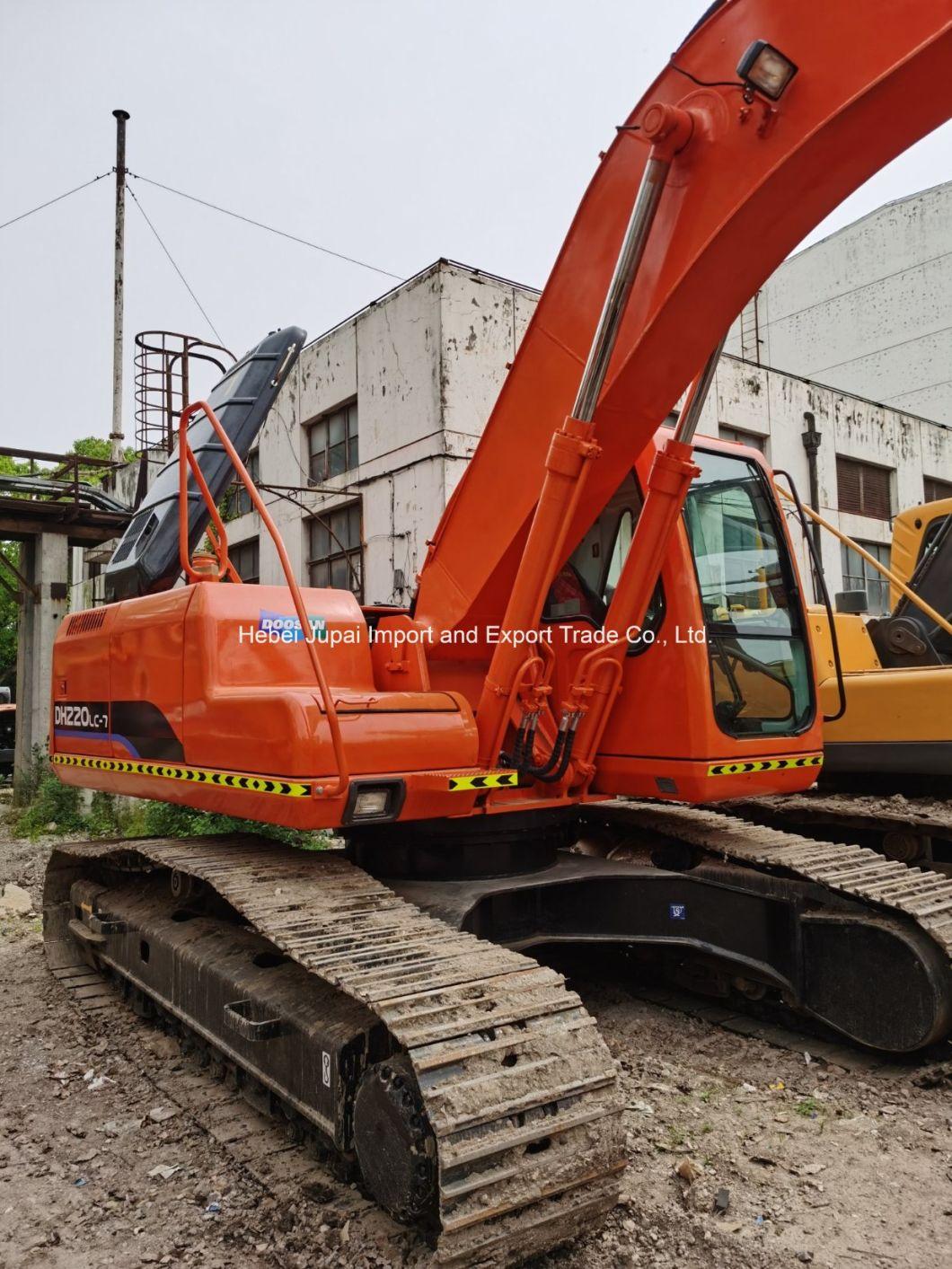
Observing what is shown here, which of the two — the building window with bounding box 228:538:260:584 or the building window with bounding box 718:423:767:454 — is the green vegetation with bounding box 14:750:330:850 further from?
the building window with bounding box 718:423:767:454

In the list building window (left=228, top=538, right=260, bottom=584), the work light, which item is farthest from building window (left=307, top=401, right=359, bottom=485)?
the work light

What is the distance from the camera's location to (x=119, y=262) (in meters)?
21.4

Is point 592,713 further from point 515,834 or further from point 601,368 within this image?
point 601,368

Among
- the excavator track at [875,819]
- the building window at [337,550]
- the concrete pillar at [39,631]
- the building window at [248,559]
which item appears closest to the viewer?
the excavator track at [875,819]

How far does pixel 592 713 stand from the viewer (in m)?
4.37

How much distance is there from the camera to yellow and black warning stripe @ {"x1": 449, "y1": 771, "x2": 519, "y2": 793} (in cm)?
402

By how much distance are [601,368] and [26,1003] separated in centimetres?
436

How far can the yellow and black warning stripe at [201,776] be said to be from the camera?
3756 millimetres

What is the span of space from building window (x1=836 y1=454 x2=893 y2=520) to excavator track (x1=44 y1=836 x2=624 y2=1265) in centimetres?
1674

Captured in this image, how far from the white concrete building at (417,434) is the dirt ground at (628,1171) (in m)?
8.36

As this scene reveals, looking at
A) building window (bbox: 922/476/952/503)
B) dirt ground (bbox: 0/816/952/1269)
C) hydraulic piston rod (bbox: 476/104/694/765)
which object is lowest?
dirt ground (bbox: 0/816/952/1269)

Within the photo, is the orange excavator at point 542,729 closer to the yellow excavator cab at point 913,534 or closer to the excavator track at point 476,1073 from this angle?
the excavator track at point 476,1073

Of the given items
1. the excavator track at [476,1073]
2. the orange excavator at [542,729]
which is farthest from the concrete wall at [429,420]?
the excavator track at [476,1073]

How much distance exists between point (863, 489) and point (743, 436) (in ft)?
11.6
